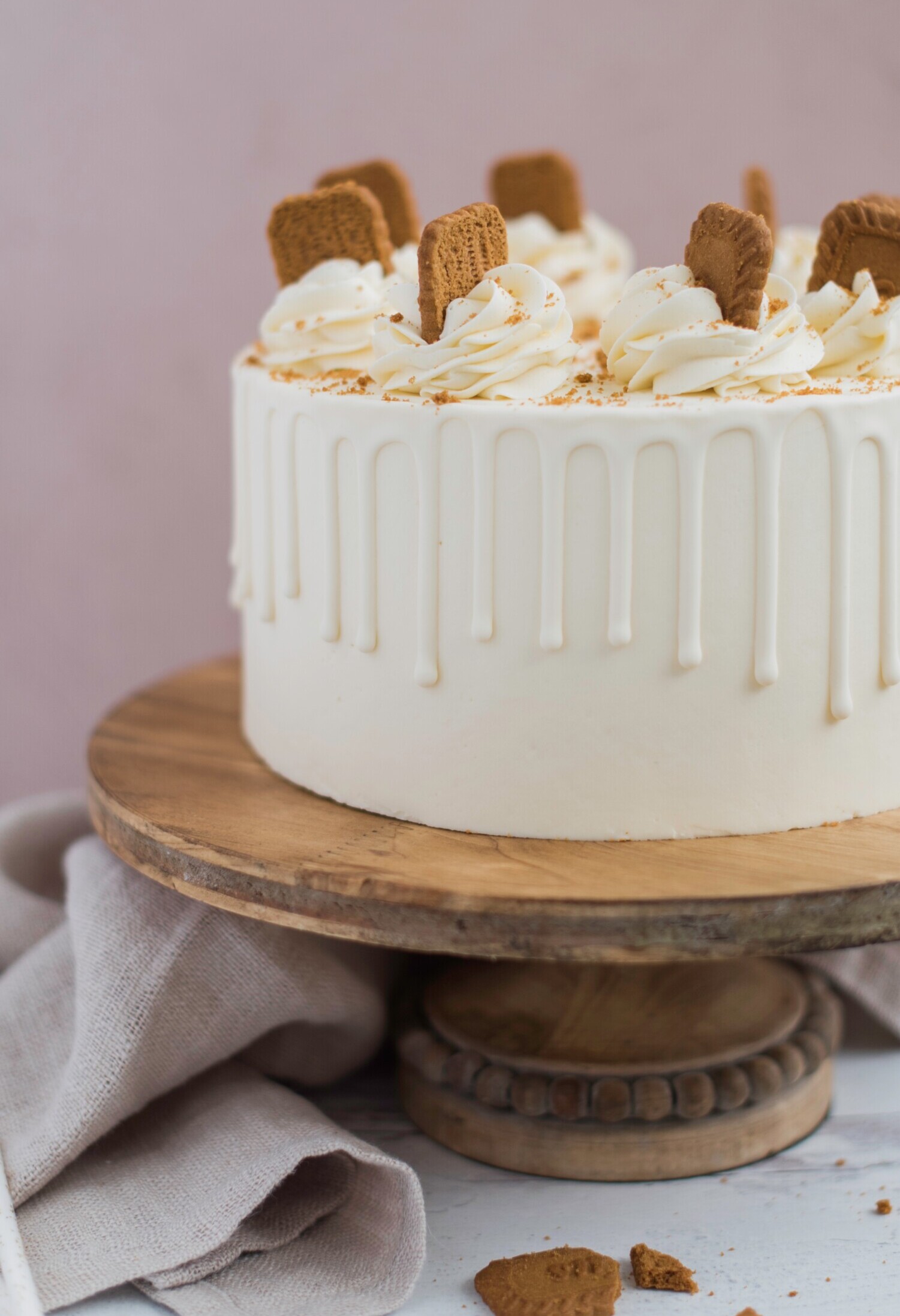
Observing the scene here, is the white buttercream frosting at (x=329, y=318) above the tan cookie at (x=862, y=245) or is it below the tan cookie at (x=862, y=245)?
below

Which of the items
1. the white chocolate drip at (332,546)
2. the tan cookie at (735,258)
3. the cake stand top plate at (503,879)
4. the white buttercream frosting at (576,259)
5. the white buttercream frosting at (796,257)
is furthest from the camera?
the white buttercream frosting at (576,259)

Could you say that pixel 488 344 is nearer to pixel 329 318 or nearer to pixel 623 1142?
pixel 329 318

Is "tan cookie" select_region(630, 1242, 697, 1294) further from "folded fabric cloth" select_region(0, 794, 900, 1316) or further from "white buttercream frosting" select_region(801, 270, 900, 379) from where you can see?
"white buttercream frosting" select_region(801, 270, 900, 379)

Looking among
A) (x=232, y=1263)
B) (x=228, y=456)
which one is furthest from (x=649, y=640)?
(x=228, y=456)

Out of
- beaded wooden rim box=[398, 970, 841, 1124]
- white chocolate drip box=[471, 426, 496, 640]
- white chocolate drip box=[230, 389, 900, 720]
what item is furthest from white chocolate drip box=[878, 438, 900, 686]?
beaded wooden rim box=[398, 970, 841, 1124]

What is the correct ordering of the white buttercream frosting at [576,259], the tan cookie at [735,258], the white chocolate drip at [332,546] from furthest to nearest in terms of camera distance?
1. the white buttercream frosting at [576,259]
2. the white chocolate drip at [332,546]
3. the tan cookie at [735,258]

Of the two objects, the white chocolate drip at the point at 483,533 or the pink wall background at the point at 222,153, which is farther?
the pink wall background at the point at 222,153

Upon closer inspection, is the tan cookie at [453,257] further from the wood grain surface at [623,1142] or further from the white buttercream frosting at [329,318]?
the wood grain surface at [623,1142]

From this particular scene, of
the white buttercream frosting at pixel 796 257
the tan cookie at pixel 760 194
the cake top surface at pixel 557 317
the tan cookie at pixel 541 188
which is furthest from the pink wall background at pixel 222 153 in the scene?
the cake top surface at pixel 557 317

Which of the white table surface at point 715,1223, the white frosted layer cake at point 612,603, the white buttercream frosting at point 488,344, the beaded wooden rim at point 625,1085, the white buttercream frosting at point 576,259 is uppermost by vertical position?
the white buttercream frosting at point 576,259
